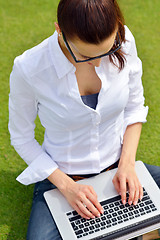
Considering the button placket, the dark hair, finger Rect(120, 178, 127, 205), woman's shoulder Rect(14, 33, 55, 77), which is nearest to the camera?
the dark hair

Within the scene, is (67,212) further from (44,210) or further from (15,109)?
(15,109)

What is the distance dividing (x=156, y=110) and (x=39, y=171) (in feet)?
3.93

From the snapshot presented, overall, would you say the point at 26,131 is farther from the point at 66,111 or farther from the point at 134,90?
the point at 134,90

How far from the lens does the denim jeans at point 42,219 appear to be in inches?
65.4

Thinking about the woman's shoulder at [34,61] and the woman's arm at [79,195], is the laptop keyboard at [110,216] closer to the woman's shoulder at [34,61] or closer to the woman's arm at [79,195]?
the woman's arm at [79,195]

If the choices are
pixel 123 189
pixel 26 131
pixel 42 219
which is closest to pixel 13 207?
pixel 42 219

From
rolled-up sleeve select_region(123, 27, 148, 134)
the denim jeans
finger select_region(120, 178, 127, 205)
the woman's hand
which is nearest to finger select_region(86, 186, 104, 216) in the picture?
the woman's hand

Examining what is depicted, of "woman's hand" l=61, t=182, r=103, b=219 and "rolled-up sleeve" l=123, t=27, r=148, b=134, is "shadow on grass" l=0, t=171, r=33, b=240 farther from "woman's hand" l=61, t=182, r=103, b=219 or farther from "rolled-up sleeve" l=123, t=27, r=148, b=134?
"rolled-up sleeve" l=123, t=27, r=148, b=134

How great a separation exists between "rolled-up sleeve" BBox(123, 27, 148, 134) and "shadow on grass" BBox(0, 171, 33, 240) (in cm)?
80

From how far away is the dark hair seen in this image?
118 centimetres

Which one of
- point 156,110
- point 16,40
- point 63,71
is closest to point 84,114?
point 63,71

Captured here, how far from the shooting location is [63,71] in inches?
56.0

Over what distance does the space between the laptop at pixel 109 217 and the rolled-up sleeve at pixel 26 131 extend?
12cm

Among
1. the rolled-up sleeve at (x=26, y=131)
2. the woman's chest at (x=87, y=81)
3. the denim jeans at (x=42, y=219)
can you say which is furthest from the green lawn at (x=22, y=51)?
the woman's chest at (x=87, y=81)
